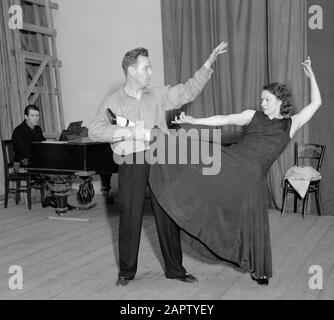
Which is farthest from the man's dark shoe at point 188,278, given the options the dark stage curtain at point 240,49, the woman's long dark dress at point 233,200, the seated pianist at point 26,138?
the seated pianist at point 26,138

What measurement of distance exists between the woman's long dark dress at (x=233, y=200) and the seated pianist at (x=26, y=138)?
10.0ft

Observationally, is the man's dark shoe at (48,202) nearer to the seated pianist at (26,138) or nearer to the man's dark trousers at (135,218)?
the seated pianist at (26,138)

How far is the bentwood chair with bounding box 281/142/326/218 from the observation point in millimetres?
5328

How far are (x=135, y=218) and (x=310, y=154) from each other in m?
3.02

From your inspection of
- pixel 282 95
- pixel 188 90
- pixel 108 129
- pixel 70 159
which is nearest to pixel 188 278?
pixel 108 129

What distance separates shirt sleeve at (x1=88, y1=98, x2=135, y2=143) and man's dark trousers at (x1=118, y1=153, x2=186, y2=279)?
18 centimetres

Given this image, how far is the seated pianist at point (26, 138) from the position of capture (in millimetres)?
5836

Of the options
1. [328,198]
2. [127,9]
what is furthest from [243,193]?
[127,9]

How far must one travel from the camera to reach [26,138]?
588cm

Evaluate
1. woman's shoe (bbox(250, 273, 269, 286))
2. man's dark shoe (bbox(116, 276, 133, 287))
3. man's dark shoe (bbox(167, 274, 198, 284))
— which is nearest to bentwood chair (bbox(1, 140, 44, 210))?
man's dark shoe (bbox(116, 276, 133, 287))

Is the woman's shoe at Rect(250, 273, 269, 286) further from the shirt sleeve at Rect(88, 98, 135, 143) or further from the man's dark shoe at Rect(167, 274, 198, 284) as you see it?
the shirt sleeve at Rect(88, 98, 135, 143)

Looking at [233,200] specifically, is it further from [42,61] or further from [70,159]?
[42,61]

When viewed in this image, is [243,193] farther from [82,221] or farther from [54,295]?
[82,221]
